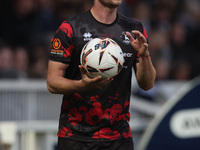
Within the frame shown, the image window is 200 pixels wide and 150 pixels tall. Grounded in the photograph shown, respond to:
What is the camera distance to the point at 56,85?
3.74 meters

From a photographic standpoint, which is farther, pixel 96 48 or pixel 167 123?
pixel 167 123

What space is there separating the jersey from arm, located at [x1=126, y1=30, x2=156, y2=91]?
0.12 meters

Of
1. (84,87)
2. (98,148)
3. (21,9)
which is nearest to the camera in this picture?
(84,87)

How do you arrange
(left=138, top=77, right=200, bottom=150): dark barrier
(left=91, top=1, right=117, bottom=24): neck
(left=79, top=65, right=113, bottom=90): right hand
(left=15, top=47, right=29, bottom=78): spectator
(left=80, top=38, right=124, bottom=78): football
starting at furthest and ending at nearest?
(left=15, top=47, right=29, bottom=78): spectator < (left=138, top=77, right=200, bottom=150): dark barrier < (left=91, top=1, right=117, bottom=24): neck < (left=80, top=38, right=124, bottom=78): football < (left=79, top=65, right=113, bottom=90): right hand

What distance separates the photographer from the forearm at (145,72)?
388 cm

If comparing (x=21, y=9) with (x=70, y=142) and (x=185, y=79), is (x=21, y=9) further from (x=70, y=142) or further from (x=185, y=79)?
(x=70, y=142)

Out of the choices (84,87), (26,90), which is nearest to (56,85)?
(84,87)

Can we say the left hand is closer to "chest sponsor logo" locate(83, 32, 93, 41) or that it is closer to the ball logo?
"chest sponsor logo" locate(83, 32, 93, 41)

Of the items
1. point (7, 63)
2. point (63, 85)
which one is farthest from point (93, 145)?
point (7, 63)

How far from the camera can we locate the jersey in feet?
12.6

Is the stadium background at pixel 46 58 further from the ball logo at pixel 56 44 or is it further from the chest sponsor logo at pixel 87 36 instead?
the chest sponsor logo at pixel 87 36

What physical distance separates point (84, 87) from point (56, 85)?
313 millimetres

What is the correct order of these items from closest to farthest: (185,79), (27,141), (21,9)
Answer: (27,141)
(21,9)
(185,79)

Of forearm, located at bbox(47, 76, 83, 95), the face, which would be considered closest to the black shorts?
forearm, located at bbox(47, 76, 83, 95)
